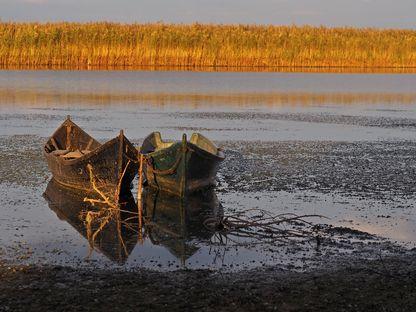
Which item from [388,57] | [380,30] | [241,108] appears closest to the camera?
[241,108]

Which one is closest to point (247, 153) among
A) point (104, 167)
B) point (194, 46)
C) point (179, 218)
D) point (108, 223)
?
point (104, 167)

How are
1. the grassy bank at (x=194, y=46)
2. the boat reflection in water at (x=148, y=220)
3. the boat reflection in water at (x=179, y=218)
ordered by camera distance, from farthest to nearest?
the grassy bank at (x=194, y=46), the boat reflection in water at (x=179, y=218), the boat reflection in water at (x=148, y=220)

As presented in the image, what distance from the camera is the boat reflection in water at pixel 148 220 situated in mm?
8914

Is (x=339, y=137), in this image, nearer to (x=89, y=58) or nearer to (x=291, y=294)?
(x=291, y=294)

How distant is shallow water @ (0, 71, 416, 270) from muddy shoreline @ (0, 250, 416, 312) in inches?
18.0

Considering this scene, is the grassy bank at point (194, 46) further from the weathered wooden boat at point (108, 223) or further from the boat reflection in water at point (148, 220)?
the boat reflection in water at point (148, 220)

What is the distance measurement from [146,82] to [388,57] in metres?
18.6

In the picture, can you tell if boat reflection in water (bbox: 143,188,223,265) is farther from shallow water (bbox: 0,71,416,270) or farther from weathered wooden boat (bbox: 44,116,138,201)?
weathered wooden boat (bbox: 44,116,138,201)

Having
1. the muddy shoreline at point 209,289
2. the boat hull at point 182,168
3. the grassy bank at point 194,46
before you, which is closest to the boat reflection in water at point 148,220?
the boat hull at point 182,168

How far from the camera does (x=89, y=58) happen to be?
1638 inches

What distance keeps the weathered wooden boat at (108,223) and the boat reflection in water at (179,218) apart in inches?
10.1

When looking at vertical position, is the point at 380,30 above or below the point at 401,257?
above

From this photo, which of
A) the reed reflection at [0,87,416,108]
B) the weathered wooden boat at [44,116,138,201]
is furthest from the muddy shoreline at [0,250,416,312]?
the reed reflection at [0,87,416,108]

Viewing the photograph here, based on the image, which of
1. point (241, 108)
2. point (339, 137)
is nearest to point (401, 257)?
point (339, 137)
